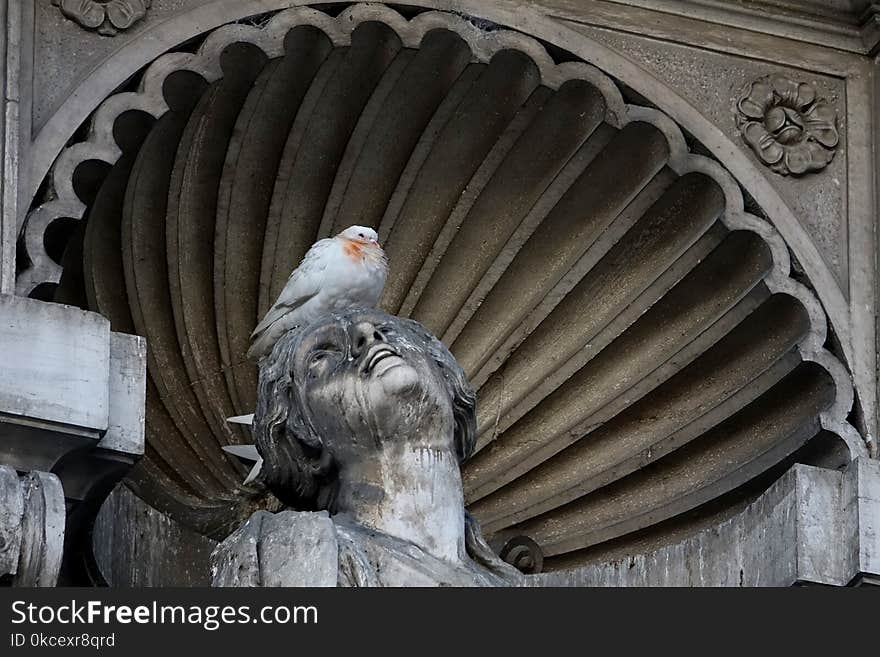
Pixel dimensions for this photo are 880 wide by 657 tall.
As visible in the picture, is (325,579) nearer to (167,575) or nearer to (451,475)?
(451,475)

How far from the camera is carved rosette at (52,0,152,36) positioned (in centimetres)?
723

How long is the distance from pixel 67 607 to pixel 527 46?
2575 mm

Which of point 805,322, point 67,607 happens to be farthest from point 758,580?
point 67,607

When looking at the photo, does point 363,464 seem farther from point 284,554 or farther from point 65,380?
point 65,380

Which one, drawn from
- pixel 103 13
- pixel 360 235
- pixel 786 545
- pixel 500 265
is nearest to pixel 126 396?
pixel 360 235

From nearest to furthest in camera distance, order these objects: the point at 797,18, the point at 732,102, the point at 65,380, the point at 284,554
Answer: the point at 284,554 < the point at 65,380 < the point at 732,102 < the point at 797,18

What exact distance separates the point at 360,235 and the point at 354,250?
0.07 meters

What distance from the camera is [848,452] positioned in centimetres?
743

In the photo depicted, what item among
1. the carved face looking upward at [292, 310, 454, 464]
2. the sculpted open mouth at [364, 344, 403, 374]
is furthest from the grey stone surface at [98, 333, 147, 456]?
the sculpted open mouth at [364, 344, 403, 374]

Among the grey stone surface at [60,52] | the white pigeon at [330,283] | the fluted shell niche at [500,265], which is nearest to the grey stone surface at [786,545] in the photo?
the fluted shell niche at [500,265]

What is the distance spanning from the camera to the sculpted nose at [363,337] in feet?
20.4

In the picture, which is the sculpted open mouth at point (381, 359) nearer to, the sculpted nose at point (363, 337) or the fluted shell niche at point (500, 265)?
the sculpted nose at point (363, 337)

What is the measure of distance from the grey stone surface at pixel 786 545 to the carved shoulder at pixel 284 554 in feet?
3.23

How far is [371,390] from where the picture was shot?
6.14 metres
